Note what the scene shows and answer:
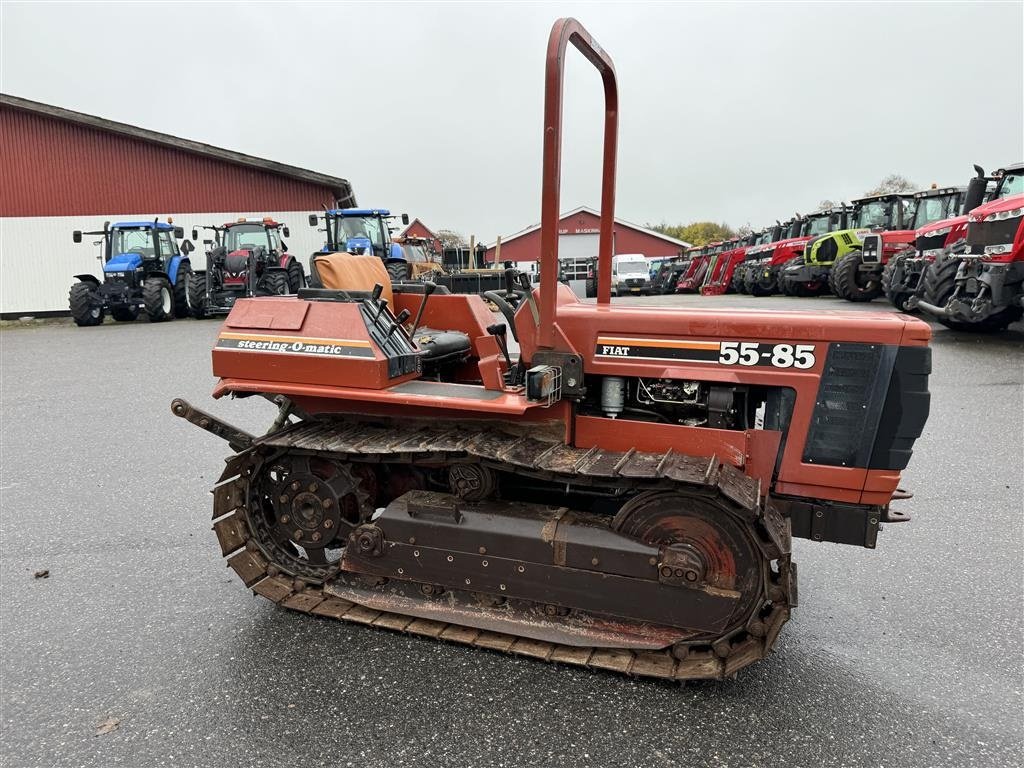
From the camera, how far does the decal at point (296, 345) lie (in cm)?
312

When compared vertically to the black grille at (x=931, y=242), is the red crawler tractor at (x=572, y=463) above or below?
below

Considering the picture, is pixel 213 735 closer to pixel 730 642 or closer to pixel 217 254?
pixel 730 642

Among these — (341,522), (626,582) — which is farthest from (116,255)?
(626,582)

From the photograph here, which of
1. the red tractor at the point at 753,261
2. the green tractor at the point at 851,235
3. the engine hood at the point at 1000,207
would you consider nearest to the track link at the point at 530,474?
the engine hood at the point at 1000,207

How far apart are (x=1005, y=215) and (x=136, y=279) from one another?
62.9 ft

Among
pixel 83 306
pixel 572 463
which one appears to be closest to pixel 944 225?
pixel 572 463

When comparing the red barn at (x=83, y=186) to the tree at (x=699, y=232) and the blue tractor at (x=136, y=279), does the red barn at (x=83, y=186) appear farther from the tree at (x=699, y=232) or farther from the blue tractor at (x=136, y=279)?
the tree at (x=699, y=232)

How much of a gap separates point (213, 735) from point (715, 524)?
2.09 m

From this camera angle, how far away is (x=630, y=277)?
1089 inches

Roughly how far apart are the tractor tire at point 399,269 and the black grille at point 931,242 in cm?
1126

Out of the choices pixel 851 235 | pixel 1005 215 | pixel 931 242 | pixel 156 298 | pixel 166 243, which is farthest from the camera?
pixel 166 243

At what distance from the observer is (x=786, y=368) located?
277cm

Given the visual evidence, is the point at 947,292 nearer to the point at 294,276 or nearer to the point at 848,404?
the point at 848,404

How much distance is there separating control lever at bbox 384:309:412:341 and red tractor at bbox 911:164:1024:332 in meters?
9.03
